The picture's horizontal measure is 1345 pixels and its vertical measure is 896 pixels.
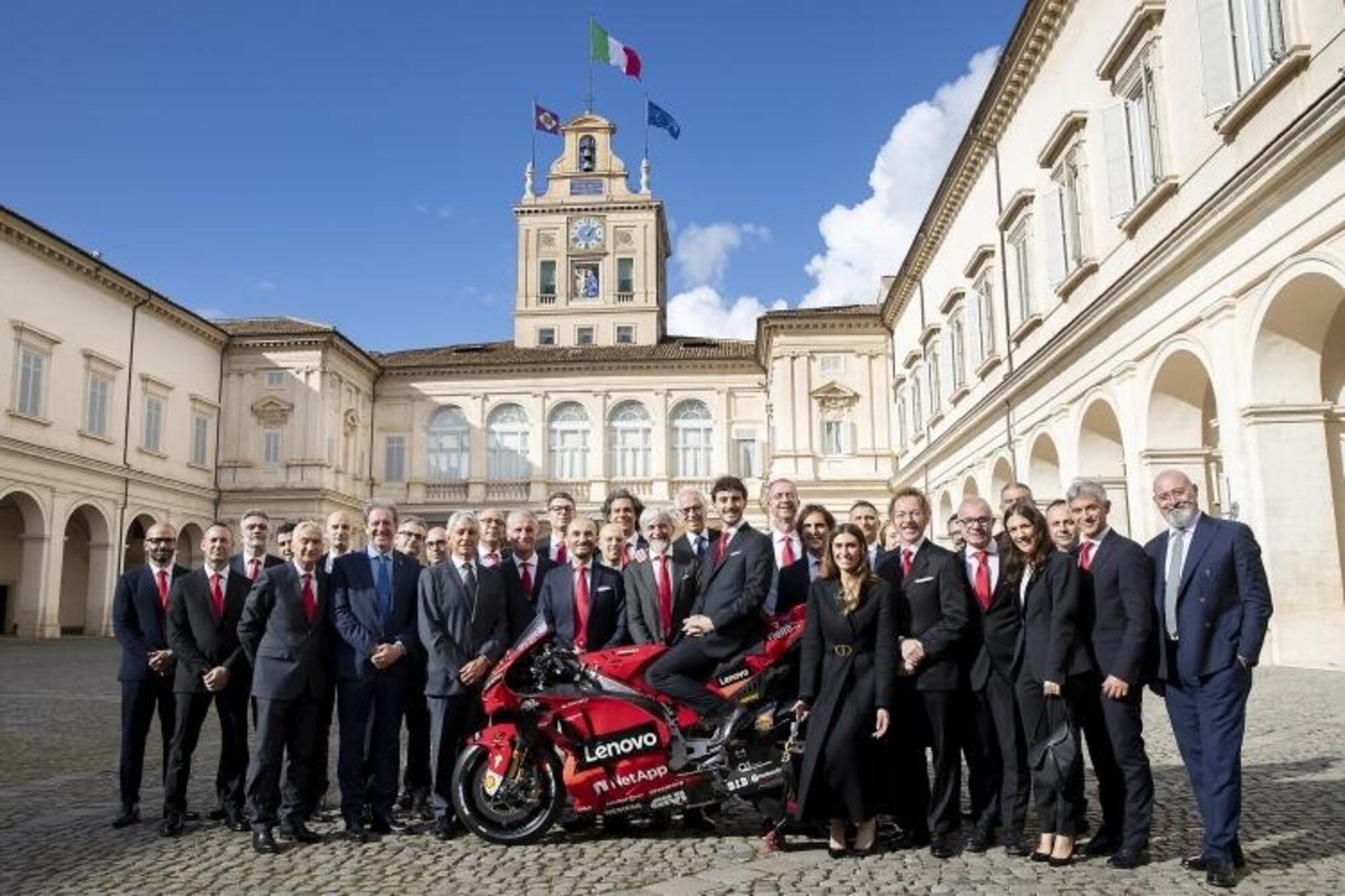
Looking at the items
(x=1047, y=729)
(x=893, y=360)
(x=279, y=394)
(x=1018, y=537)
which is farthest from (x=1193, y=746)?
(x=279, y=394)

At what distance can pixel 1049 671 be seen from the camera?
5133 mm

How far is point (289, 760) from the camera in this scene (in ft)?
19.5

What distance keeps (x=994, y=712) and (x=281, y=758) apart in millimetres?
3999

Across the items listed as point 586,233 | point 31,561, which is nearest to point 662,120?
point 586,233

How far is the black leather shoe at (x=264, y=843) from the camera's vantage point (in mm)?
5547

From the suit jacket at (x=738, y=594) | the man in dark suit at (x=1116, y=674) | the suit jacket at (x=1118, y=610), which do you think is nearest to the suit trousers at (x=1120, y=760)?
the man in dark suit at (x=1116, y=674)

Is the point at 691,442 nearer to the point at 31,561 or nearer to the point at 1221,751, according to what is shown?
the point at 31,561

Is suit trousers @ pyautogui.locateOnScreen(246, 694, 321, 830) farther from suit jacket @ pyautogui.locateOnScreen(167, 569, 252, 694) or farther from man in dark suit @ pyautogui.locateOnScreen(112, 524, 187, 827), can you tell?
man in dark suit @ pyautogui.locateOnScreen(112, 524, 187, 827)

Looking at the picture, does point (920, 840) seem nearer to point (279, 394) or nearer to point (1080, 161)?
point (1080, 161)

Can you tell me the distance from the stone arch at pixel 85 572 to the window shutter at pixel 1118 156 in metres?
27.3

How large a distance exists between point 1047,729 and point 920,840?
3.26 feet

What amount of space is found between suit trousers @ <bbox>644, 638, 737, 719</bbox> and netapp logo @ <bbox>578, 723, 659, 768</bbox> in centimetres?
29

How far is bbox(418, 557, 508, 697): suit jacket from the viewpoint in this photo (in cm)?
609

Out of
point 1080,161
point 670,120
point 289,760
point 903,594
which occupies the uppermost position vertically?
point 670,120
